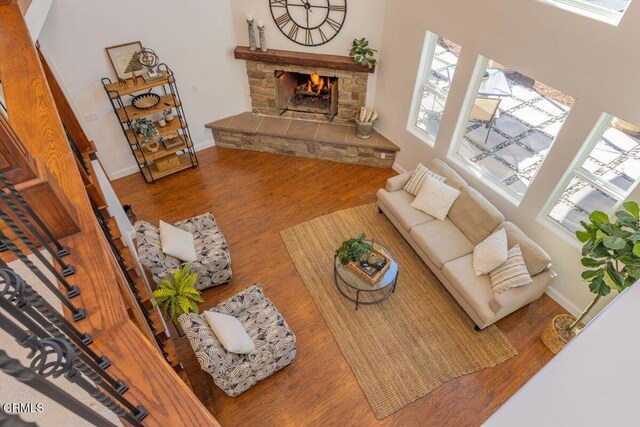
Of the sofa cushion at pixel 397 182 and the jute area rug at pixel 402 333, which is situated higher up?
the sofa cushion at pixel 397 182

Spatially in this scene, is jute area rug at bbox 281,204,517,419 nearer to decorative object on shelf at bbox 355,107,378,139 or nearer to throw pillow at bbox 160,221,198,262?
throw pillow at bbox 160,221,198,262

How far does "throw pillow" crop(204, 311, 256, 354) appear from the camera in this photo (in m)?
3.27

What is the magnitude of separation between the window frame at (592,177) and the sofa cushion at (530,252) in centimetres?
40

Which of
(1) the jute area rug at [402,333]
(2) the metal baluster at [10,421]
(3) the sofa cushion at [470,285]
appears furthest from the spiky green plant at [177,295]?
(2) the metal baluster at [10,421]

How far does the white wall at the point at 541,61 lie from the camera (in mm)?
3078

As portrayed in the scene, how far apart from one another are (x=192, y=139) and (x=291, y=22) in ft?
8.32

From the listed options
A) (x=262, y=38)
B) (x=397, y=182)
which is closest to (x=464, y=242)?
(x=397, y=182)

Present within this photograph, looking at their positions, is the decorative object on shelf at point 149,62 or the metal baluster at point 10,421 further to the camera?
the decorative object on shelf at point 149,62

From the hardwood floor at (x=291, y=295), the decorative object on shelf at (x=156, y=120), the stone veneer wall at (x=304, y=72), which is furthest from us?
the stone veneer wall at (x=304, y=72)

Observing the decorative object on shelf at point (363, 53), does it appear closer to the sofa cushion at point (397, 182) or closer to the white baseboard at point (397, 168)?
the white baseboard at point (397, 168)

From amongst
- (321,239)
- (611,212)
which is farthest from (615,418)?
(321,239)

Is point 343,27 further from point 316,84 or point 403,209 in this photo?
point 403,209

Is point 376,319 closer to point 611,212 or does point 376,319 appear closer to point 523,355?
point 523,355

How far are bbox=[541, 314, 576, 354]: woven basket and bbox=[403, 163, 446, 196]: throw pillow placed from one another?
2.09 m
